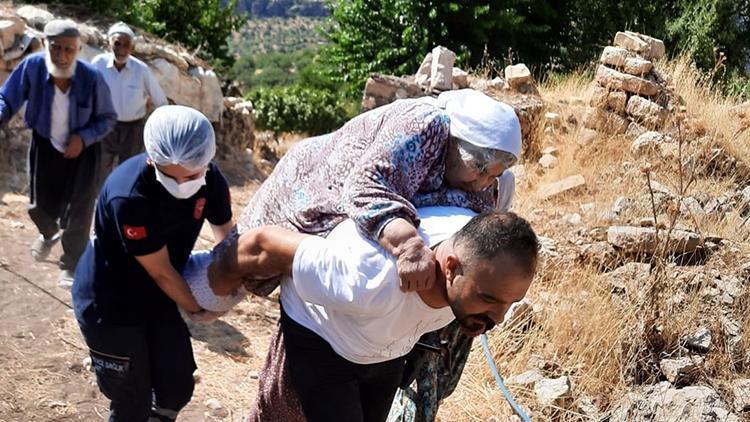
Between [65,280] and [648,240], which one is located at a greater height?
[648,240]

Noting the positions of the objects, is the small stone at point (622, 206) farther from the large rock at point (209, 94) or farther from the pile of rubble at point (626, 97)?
the large rock at point (209, 94)

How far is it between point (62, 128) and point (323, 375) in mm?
2929

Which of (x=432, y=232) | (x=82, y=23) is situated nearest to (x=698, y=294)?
(x=432, y=232)

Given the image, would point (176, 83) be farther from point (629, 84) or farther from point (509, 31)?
point (509, 31)

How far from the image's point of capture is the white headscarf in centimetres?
222

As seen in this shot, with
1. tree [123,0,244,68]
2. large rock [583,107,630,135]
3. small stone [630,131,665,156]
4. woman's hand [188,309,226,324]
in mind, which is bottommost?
tree [123,0,244,68]

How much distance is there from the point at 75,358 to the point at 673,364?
2999 millimetres

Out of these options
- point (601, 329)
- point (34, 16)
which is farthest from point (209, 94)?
point (601, 329)

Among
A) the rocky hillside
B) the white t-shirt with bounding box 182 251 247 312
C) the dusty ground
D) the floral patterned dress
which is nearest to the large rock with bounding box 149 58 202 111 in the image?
the rocky hillside

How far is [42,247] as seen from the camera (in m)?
5.14

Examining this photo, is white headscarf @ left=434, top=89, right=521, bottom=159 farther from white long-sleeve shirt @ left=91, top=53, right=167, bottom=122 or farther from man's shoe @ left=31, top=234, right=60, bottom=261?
white long-sleeve shirt @ left=91, top=53, right=167, bottom=122

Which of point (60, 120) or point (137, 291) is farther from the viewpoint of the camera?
point (60, 120)

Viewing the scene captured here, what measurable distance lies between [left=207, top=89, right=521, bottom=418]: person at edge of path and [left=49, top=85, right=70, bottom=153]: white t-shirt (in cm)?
245

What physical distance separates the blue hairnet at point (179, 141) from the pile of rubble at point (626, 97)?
20.4 ft
